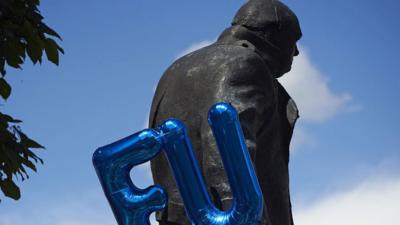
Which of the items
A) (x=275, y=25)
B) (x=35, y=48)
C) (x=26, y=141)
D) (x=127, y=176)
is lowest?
(x=127, y=176)

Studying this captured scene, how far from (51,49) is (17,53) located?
0.27 metres

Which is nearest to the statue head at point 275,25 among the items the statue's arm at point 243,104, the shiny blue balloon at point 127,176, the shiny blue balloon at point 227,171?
the statue's arm at point 243,104

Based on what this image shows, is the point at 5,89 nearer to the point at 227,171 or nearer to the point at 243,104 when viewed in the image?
the point at 243,104

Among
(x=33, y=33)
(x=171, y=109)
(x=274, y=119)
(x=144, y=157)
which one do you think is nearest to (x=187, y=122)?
(x=171, y=109)

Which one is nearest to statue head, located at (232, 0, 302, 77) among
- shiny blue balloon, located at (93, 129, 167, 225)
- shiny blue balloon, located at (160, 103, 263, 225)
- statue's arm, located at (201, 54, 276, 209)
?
statue's arm, located at (201, 54, 276, 209)

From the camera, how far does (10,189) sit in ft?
26.0

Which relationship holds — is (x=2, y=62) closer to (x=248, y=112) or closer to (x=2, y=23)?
(x=2, y=23)

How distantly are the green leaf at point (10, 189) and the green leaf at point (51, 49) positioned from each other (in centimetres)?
100

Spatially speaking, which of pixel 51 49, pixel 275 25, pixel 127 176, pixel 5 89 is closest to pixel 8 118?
pixel 5 89

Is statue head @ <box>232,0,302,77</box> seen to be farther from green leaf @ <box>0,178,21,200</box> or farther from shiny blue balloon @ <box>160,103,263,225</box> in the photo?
green leaf @ <box>0,178,21,200</box>

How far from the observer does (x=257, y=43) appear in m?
6.45

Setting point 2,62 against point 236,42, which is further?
point 2,62

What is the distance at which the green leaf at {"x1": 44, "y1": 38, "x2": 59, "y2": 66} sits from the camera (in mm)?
8070

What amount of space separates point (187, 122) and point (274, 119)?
571mm
